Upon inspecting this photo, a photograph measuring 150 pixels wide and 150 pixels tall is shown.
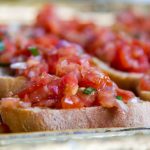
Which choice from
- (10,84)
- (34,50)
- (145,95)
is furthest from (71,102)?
(34,50)

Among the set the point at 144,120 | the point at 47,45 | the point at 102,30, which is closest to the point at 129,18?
the point at 102,30

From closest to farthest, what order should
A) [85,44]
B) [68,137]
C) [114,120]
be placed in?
[68,137], [114,120], [85,44]

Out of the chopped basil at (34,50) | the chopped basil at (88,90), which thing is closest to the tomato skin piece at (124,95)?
the chopped basil at (88,90)

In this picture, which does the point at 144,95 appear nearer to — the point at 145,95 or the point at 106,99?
the point at 145,95

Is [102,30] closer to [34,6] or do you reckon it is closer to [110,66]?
[110,66]

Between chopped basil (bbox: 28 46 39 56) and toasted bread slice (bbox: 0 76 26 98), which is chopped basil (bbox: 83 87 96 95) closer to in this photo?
toasted bread slice (bbox: 0 76 26 98)

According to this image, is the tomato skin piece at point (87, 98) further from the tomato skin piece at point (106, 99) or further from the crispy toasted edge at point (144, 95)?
the crispy toasted edge at point (144, 95)
